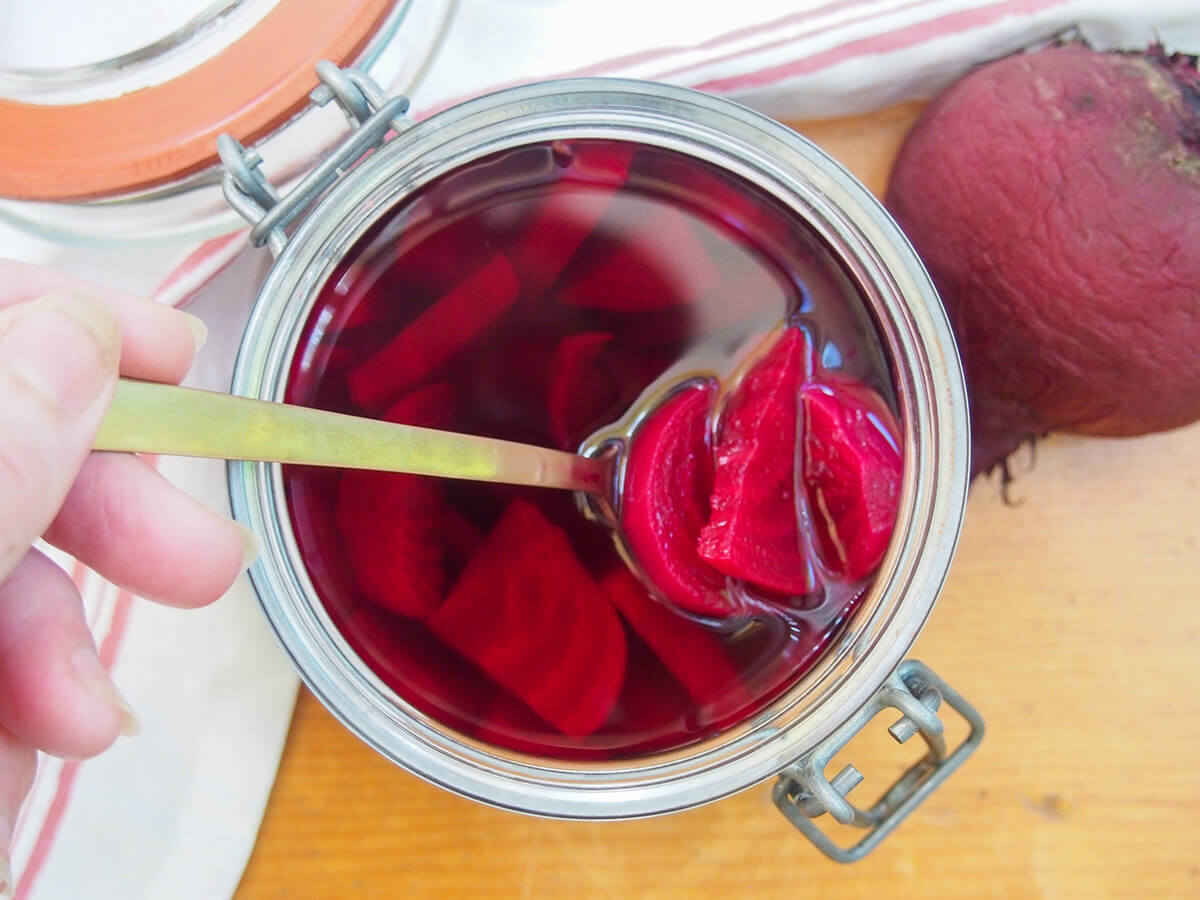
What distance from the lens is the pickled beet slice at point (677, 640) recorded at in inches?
17.4

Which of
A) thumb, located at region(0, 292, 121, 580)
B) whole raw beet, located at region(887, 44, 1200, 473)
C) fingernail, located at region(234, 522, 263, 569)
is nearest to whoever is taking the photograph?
thumb, located at region(0, 292, 121, 580)

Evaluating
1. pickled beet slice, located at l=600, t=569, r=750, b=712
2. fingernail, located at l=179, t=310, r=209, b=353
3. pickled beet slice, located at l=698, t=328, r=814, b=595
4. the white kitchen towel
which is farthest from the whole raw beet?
fingernail, located at l=179, t=310, r=209, b=353

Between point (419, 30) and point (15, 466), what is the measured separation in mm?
331

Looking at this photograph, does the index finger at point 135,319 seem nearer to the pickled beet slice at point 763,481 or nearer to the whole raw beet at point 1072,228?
the pickled beet slice at point 763,481

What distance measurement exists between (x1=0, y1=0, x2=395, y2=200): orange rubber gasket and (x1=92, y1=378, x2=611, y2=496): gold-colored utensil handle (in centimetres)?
21

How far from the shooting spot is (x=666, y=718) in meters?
0.44

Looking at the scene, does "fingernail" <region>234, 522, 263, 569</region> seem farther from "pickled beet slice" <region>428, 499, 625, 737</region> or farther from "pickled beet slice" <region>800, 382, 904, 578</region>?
"pickled beet slice" <region>800, 382, 904, 578</region>

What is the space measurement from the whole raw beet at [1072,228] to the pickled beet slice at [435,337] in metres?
0.25

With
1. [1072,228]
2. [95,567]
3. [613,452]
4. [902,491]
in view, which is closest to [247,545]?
[95,567]

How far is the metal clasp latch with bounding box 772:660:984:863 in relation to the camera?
379 mm

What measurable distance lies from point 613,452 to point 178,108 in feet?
0.91

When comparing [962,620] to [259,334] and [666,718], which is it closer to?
[666,718]

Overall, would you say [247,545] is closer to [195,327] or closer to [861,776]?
[195,327]

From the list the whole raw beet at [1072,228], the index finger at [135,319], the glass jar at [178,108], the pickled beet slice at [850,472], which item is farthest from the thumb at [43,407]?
the whole raw beet at [1072,228]
